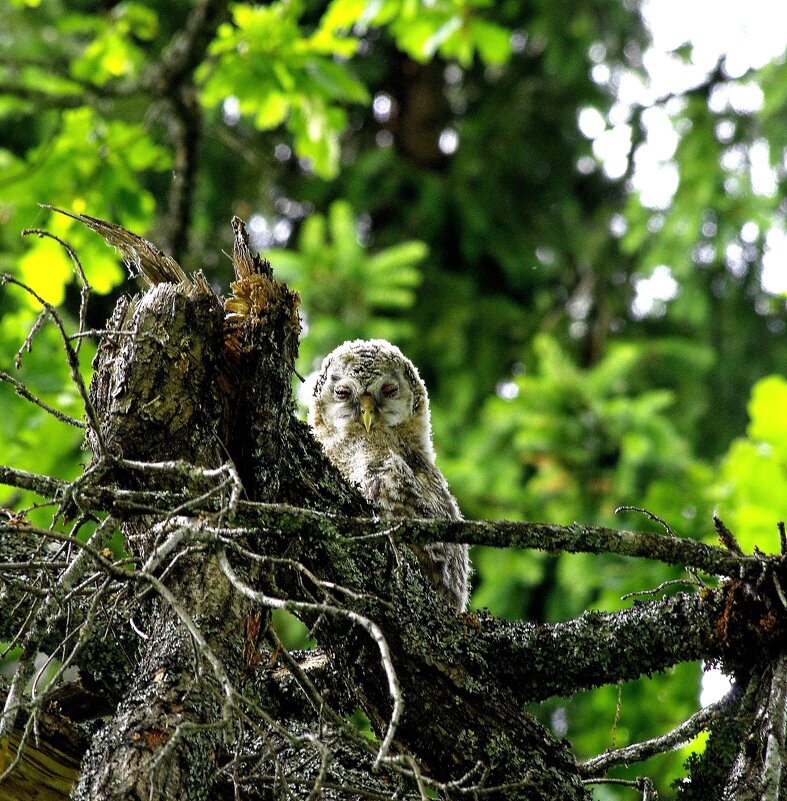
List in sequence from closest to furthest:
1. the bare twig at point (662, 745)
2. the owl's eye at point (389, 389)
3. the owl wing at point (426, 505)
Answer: the bare twig at point (662, 745) < the owl wing at point (426, 505) < the owl's eye at point (389, 389)

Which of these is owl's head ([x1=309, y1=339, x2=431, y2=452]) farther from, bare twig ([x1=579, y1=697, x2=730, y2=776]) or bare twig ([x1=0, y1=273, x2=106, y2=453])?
bare twig ([x1=0, y1=273, x2=106, y2=453])

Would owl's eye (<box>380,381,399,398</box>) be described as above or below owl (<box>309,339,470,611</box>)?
above

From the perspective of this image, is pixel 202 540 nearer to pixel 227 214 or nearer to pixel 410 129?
pixel 227 214

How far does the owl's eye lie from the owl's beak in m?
0.09

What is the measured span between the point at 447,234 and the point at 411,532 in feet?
26.5

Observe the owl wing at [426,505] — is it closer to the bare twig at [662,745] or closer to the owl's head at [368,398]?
the owl's head at [368,398]

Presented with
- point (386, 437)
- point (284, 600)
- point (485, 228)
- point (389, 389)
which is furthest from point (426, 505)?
point (485, 228)

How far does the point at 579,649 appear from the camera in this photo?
2.72 meters

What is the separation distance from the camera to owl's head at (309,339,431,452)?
4.34 meters

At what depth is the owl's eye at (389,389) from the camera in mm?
4406

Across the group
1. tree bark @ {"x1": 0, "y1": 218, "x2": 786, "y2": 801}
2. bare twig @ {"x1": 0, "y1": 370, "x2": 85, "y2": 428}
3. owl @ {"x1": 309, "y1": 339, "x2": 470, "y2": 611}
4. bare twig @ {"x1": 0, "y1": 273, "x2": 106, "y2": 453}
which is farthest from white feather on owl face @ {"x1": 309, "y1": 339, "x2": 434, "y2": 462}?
bare twig @ {"x1": 0, "y1": 273, "x2": 106, "y2": 453}

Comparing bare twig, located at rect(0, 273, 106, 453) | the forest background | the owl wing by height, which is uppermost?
the forest background

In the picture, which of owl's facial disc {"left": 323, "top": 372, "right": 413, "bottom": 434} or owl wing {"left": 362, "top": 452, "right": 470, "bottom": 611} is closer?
owl wing {"left": 362, "top": 452, "right": 470, "bottom": 611}

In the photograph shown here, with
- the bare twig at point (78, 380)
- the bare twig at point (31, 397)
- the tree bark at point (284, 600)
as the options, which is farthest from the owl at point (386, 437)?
the bare twig at point (78, 380)
